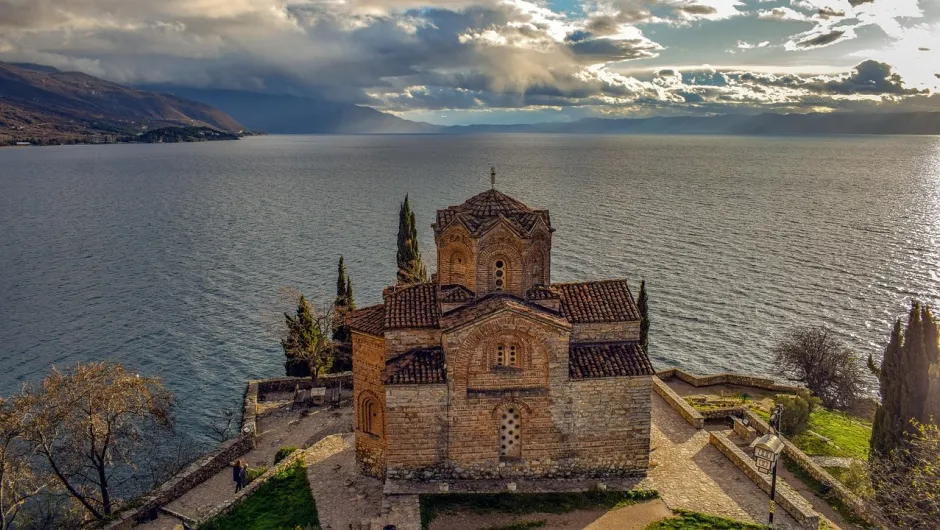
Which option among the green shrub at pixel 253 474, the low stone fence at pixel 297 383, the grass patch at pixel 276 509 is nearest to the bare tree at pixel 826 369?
the low stone fence at pixel 297 383

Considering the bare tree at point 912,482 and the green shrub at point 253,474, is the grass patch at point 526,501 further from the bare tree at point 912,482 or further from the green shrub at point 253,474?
the green shrub at point 253,474

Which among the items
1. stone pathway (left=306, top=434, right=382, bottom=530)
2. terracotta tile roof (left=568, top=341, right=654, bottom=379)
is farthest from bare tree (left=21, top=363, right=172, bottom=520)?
terracotta tile roof (left=568, top=341, right=654, bottom=379)

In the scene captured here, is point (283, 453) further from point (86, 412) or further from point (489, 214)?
point (489, 214)

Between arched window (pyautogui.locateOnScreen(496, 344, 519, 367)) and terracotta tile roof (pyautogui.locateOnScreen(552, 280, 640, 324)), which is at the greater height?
terracotta tile roof (pyautogui.locateOnScreen(552, 280, 640, 324))

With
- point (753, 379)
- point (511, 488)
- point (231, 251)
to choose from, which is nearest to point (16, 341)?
point (231, 251)

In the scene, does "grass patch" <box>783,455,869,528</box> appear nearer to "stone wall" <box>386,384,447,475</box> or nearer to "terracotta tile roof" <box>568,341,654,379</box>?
"terracotta tile roof" <box>568,341,654,379</box>

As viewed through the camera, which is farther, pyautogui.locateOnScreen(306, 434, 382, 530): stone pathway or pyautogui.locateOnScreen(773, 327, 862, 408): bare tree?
pyautogui.locateOnScreen(773, 327, 862, 408): bare tree
